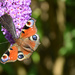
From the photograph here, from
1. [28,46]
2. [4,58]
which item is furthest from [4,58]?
[28,46]

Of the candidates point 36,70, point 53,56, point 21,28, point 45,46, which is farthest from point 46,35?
point 21,28

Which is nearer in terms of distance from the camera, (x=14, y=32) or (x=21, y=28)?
(x=14, y=32)

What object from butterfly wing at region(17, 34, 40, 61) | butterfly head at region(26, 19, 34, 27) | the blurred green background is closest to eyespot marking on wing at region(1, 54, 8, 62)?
butterfly wing at region(17, 34, 40, 61)

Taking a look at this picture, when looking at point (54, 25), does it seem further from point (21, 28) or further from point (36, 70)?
point (21, 28)

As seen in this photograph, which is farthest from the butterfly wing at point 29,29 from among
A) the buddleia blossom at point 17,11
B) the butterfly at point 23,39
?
the buddleia blossom at point 17,11

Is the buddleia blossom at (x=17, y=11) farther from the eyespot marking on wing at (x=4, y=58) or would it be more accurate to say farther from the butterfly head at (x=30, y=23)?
the eyespot marking on wing at (x=4, y=58)

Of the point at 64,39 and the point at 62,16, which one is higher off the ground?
the point at 62,16

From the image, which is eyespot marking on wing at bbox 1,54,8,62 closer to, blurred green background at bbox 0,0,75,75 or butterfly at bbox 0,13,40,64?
butterfly at bbox 0,13,40,64
